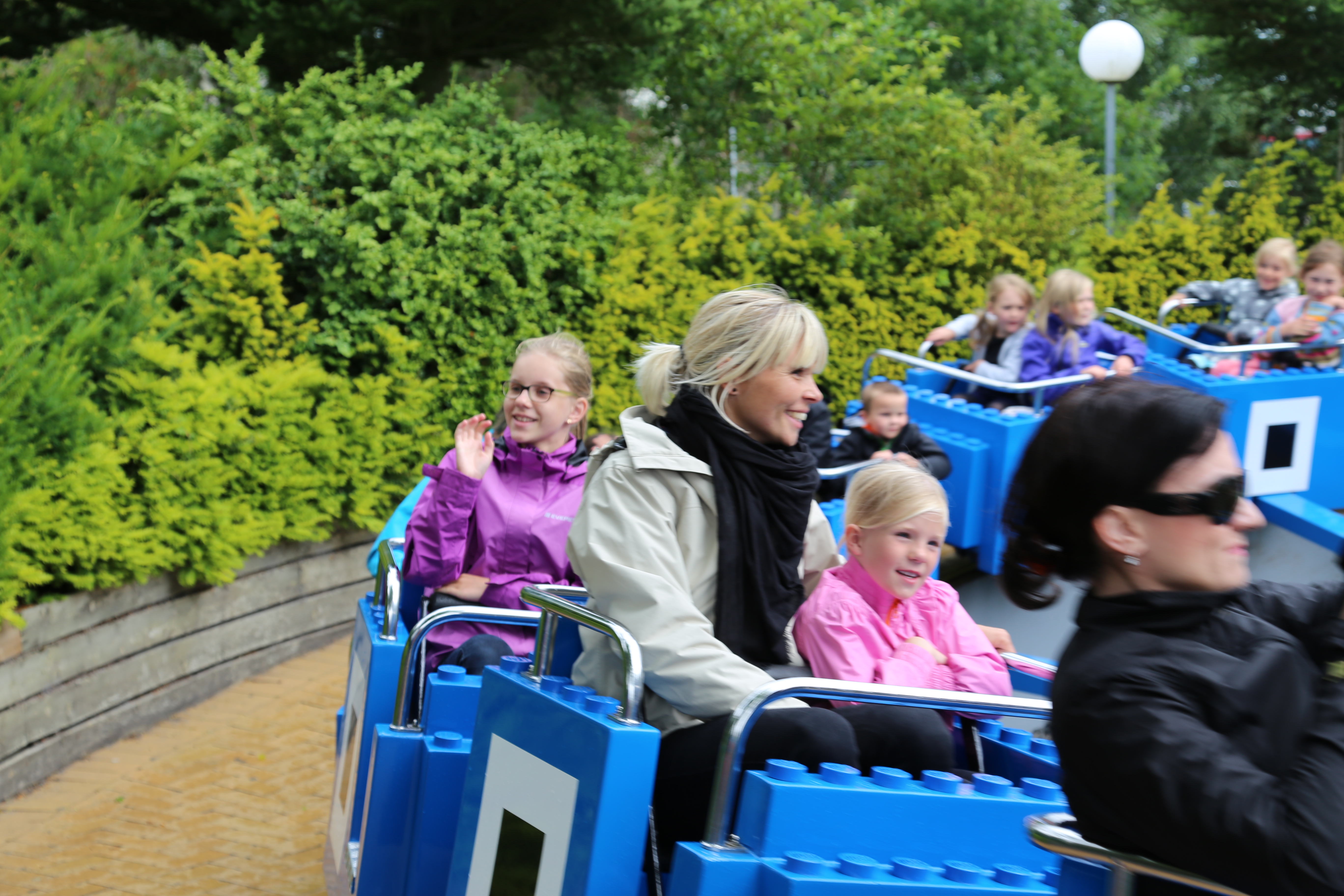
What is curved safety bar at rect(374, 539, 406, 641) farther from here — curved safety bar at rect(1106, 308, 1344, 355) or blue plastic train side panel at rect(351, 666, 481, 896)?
curved safety bar at rect(1106, 308, 1344, 355)

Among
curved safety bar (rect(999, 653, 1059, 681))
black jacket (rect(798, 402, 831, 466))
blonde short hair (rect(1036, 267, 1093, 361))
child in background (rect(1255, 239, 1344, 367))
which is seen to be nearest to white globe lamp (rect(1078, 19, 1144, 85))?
child in background (rect(1255, 239, 1344, 367))

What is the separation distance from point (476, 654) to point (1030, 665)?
1.30m

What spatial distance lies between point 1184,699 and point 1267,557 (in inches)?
217

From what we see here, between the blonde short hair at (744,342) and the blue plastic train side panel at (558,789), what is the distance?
0.67 m

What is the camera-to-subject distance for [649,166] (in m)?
11.4

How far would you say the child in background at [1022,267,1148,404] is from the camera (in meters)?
6.20

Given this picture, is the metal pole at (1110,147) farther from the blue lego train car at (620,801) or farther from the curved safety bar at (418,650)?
the curved safety bar at (418,650)

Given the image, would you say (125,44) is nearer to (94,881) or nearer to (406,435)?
(406,435)

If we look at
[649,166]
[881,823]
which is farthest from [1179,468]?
[649,166]

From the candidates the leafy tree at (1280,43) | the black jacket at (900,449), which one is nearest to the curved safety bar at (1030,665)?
the black jacket at (900,449)

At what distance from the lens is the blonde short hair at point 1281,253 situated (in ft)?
22.5

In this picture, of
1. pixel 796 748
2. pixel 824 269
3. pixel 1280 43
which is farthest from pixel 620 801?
pixel 1280 43

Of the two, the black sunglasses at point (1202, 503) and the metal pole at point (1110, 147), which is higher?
the metal pole at point (1110, 147)

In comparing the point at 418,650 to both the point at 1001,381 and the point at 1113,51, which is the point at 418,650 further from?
the point at 1113,51
